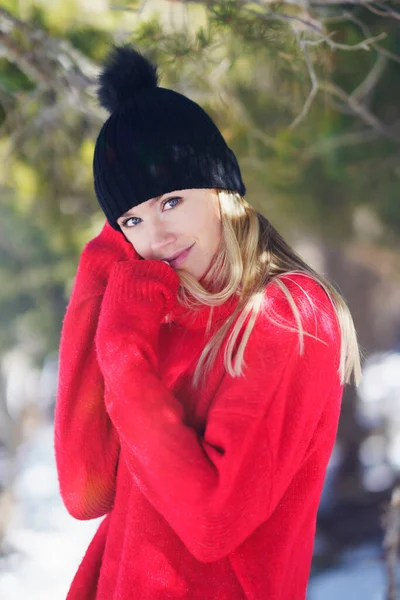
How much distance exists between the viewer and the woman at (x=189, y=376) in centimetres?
115

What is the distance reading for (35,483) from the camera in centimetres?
615

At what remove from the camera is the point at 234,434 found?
44.1 inches

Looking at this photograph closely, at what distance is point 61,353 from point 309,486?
0.67 meters

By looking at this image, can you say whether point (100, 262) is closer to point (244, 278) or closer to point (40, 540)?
point (244, 278)

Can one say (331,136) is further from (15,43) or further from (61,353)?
(61,353)

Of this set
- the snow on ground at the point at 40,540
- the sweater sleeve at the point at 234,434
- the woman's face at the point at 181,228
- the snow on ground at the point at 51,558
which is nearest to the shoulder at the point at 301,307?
the sweater sleeve at the point at 234,434

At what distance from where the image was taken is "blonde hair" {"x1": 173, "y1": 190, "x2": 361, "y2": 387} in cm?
130

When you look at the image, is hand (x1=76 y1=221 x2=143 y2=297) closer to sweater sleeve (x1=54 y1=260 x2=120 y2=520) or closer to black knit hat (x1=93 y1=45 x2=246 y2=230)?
sweater sleeve (x1=54 y1=260 x2=120 y2=520)

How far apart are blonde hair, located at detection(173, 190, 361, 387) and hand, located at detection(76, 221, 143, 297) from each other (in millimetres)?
232

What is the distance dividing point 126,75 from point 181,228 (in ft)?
1.26

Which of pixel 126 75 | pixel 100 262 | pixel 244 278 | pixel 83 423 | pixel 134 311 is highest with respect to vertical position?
pixel 126 75

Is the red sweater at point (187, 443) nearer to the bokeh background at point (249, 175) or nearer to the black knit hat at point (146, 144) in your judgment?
the black knit hat at point (146, 144)

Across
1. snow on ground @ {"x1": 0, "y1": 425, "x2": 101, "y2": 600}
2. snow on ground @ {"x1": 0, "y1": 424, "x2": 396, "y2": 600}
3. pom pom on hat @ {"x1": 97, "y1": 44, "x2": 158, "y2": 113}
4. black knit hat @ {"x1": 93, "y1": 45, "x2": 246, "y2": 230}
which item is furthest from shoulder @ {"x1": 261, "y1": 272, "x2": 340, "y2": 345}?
snow on ground @ {"x1": 0, "y1": 425, "x2": 101, "y2": 600}

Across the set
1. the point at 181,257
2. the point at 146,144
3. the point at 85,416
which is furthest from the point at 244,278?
the point at 85,416
